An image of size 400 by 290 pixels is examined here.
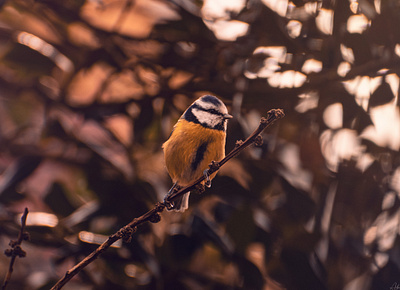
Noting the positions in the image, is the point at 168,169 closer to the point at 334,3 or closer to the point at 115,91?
the point at 115,91

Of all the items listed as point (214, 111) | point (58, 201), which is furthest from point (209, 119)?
point (58, 201)

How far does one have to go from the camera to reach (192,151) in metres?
0.52

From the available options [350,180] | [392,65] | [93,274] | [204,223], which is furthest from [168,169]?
[392,65]

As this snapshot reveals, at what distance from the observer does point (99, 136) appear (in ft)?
2.18

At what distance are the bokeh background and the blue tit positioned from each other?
77 mm

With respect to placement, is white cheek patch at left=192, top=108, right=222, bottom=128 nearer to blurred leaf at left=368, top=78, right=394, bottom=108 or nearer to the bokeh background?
the bokeh background

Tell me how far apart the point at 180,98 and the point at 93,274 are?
35 centimetres

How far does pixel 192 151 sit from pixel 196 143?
0.04ft

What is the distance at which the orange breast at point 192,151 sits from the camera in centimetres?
51

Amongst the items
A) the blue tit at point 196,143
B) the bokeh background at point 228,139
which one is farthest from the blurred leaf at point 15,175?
the blue tit at point 196,143

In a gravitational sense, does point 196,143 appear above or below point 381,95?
below

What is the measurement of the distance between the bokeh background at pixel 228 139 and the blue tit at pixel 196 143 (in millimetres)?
77

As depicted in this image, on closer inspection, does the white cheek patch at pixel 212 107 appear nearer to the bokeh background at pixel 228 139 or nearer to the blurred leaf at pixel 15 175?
the bokeh background at pixel 228 139

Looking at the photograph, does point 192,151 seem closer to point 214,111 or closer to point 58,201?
point 214,111
